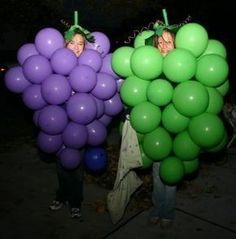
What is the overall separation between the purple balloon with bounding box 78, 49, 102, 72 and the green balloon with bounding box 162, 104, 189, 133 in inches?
33.4

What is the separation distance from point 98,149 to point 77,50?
1098mm

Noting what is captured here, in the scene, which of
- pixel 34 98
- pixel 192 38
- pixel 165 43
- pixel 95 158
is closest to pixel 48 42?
pixel 34 98

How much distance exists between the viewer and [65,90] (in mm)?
3395

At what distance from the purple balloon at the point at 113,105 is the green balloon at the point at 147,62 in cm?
56

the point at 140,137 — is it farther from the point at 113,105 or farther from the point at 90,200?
the point at 90,200

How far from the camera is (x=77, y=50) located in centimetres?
368

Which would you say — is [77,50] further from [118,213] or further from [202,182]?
[202,182]

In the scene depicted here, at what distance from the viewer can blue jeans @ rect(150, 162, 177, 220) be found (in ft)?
12.3

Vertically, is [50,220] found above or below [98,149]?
below

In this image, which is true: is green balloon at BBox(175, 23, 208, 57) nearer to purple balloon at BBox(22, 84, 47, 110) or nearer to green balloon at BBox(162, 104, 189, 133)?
green balloon at BBox(162, 104, 189, 133)

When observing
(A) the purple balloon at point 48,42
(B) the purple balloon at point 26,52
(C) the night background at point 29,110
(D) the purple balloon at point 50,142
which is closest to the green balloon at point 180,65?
(A) the purple balloon at point 48,42

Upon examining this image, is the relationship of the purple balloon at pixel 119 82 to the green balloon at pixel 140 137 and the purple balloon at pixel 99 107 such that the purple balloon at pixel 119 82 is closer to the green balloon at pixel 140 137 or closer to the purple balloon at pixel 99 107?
the purple balloon at pixel 99 107

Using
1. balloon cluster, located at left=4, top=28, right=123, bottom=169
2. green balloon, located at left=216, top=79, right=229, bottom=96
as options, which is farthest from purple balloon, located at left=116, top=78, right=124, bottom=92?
green balloon, located at left=216, top=79, right=229, bottom=96

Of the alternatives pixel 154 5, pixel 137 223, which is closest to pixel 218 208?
pixel 137 223
